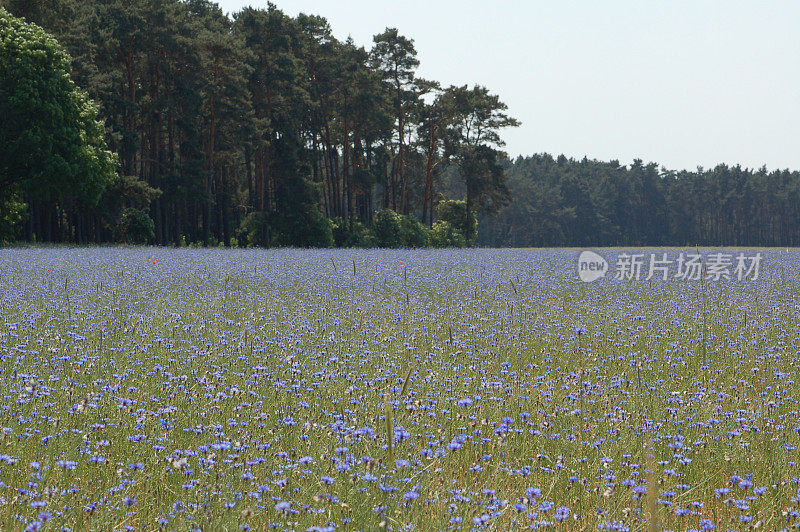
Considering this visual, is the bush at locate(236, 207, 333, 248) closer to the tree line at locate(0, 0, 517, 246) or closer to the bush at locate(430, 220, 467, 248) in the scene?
the tree line at locate(0, 0, 517, 246)

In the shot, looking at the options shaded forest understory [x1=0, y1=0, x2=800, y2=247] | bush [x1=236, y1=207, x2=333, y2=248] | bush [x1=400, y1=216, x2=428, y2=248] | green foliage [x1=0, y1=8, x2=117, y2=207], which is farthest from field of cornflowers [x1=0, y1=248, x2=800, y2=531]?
bush [x1=400, y1=216, x2=428, y2=248]

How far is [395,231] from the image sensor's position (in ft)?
153

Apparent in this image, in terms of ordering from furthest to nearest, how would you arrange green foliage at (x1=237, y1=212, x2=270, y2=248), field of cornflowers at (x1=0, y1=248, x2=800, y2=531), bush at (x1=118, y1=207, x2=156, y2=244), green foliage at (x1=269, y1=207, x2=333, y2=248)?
1. green foliage at (x1=237, y1=212, x2=270, y2=248)
2. green foliage at (x1=269, y1=207, x2=333, y2=248)
3. bush at (x1=118, y1=207, x2=156, y2=244)
4. field of cornflowers at (x1=0, y1=248, x2=800, y2=531)

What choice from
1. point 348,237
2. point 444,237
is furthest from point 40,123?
point 444,237

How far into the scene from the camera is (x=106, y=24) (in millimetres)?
39562

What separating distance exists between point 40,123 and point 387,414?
32.0 metres

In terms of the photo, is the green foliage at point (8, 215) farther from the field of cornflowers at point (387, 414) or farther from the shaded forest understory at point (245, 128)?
the field of cornflowers at point (387, 414)

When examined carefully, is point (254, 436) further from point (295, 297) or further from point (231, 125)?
point (231, 125)

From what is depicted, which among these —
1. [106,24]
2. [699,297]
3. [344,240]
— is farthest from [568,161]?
[699,297]

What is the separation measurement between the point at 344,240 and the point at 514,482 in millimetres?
43048

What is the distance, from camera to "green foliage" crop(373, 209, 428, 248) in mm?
46469

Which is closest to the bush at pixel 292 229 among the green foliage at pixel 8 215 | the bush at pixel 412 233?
the bush at pixel 412 233

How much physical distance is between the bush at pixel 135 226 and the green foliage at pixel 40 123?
7.95m

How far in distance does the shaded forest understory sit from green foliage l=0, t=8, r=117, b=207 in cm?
86
